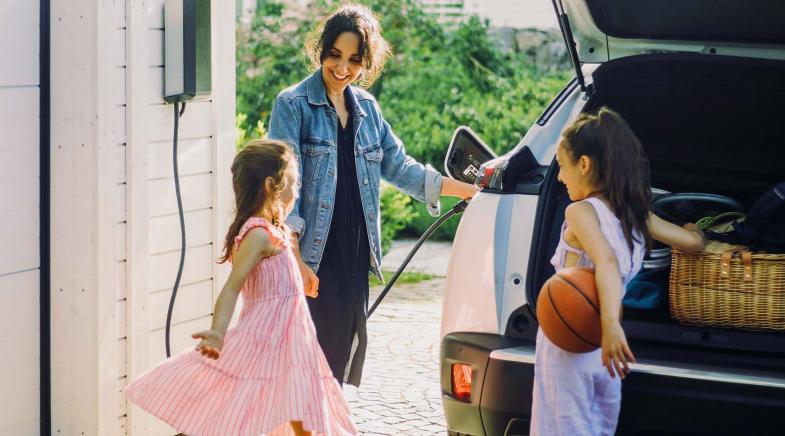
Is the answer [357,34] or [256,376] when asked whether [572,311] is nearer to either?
[256,376]

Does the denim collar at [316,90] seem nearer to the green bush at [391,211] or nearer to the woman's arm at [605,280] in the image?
the woman's arm at [605,280]

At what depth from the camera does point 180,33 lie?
4.96 metres

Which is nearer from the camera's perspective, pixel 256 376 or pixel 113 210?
pixel 256 376

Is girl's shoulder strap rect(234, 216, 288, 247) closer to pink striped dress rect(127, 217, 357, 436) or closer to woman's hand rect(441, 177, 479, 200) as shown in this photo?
pink striped dress rect(127, 217, 357, 436)

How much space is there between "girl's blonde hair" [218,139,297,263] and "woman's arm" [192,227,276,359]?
0.11 metres

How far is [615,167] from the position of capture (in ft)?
12.9

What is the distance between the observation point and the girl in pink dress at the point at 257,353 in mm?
4121

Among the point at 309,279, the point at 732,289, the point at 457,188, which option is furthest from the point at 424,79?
the point at 732,289

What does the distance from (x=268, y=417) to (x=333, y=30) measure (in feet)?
4.64

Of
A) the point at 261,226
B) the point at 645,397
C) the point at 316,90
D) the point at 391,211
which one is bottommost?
the point at 391,211

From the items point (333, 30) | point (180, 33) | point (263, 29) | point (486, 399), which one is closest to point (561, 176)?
point (486, 399)

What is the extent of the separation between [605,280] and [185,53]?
78.9 inches

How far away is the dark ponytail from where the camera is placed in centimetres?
391

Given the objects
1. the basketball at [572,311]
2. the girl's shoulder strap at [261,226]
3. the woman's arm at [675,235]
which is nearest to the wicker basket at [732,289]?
the woman's arm at [675,235]
